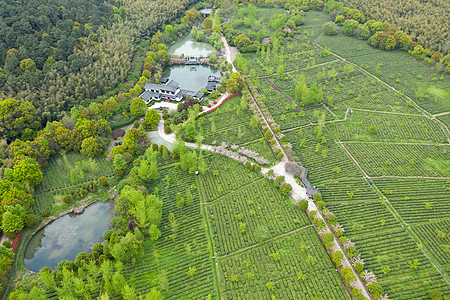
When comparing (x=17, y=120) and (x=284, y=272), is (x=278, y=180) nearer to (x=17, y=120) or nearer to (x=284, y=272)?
(x=284, y=272)

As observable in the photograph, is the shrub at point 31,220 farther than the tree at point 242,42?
No

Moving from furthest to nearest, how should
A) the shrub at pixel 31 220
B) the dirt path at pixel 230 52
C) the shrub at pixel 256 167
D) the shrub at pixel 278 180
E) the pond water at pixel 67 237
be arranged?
1. the dirt path at pixel 230 52
2. the shrub at pixel 256 167
3. the shrub at pixel 278 180
4. the shrub at pixel 31 220
5. the pond water at pixel 67 237

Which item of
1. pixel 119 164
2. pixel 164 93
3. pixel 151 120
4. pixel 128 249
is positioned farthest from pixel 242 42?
pixel 128 249

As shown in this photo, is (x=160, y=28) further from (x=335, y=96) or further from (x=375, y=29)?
(x=375, y=29)

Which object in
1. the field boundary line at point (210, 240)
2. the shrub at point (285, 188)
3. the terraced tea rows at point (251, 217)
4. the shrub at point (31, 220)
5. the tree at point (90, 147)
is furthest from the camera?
the tree at point (90, 147)

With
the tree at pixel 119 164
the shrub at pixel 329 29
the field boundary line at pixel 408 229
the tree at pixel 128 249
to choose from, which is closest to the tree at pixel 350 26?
the shrub at pixel 329 29

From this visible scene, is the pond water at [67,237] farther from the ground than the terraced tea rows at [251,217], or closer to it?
closer to it

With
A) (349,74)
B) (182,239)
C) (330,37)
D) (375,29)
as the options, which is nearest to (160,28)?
(330,37)

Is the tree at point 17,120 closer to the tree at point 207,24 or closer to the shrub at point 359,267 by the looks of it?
the shrub at point 359,267
